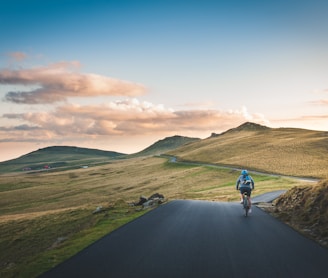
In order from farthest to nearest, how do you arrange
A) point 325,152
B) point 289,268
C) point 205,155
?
point 205,155
point 325,152
point 289,268

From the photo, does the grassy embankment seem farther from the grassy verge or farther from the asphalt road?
the asphalt road

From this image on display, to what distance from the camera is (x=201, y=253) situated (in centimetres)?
1187

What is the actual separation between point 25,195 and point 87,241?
90672 mm

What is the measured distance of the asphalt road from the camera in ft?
32.4

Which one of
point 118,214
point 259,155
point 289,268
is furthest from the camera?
point 259,155

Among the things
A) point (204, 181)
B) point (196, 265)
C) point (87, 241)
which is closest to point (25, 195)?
point (204, 181)

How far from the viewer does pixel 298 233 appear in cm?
1605

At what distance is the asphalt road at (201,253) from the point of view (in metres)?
9.88

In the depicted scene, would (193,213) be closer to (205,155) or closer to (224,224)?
(224,224)

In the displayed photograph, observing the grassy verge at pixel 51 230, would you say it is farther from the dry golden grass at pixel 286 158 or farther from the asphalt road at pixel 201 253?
the dry golden grass at pixel 286 158

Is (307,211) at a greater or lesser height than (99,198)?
greater

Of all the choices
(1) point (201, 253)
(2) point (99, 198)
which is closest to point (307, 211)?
(1) point (201, 253)

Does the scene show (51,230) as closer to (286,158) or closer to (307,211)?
(307,211)

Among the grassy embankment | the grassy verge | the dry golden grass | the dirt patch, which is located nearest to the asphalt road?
the dirt patch
